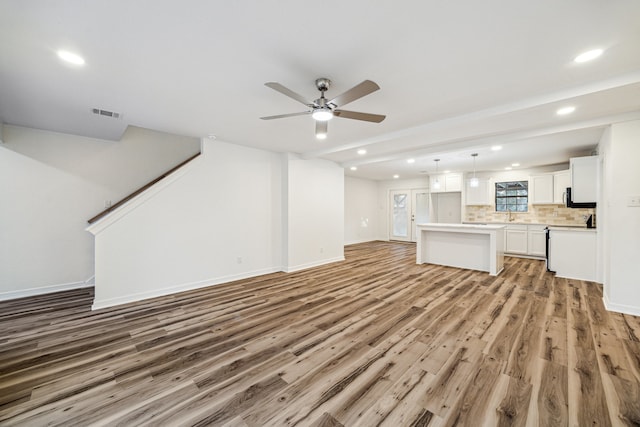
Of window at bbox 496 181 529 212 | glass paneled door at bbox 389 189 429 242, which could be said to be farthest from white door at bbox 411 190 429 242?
window at bbox 496 181 529 212

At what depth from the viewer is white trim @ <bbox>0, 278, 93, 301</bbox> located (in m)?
3.73

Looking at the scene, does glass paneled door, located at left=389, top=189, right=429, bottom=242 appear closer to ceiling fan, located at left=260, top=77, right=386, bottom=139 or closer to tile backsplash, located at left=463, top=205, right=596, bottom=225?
tile backsplash, located at left=463, top=205, right=596, bottom=225

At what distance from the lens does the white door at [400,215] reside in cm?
969

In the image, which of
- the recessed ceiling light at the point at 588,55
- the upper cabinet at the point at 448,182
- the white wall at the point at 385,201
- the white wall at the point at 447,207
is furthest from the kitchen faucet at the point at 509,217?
the recessed ceiling light at the point at 588,55

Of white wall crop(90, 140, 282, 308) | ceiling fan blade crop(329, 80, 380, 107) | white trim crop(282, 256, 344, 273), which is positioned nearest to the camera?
ceiling fan blade crop(329, 80, 380, 107)

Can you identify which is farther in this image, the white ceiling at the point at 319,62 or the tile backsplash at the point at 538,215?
the tile backsplash at the point at 538,215

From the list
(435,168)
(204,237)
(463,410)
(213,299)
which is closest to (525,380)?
(463,410)

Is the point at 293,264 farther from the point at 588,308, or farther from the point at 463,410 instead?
the point at 588,308

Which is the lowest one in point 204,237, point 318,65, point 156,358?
point 156,358

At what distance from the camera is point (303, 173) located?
5594mm

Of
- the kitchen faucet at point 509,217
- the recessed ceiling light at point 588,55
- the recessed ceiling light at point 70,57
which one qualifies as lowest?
the kitchen faucet at point 509,217

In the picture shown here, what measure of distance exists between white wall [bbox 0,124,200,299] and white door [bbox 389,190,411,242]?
27.3 ft

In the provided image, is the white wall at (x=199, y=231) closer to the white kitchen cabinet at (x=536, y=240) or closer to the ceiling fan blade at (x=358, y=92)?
the ceiling fan blade at (x=358, y=92)

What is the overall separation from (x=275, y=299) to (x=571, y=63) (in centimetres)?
416
